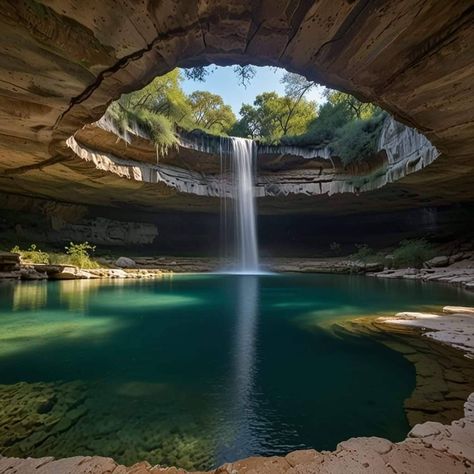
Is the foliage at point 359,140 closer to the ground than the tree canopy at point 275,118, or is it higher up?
closer to the ground

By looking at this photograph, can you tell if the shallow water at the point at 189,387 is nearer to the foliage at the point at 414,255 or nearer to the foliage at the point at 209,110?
the foliage at the point at 414,255

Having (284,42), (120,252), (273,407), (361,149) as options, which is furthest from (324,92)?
(273,407)

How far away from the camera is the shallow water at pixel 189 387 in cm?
221

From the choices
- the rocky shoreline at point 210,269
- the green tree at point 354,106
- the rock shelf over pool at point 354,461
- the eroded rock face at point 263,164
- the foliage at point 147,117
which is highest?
the green tree at point 354,106

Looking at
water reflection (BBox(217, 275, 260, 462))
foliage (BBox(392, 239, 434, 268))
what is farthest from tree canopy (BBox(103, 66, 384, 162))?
foliage (BBox(392, 239, 434, 268))

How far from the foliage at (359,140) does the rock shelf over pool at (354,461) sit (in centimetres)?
1500

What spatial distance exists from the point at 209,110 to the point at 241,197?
1328 centimetres

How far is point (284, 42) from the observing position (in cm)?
303

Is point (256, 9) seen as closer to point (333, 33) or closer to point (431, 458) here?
point (333, 33)

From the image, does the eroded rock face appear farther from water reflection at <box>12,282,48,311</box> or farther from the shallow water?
the shallow water

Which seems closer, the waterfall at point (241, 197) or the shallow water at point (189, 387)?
the shallow water at point (189, 387)

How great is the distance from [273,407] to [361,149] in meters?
15.2

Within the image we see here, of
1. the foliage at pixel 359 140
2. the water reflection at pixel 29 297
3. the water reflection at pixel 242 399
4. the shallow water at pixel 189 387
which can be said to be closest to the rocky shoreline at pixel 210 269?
the water reflection at pixel 29 297

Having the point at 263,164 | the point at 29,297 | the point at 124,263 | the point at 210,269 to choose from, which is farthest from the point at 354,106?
the point at 29,297
